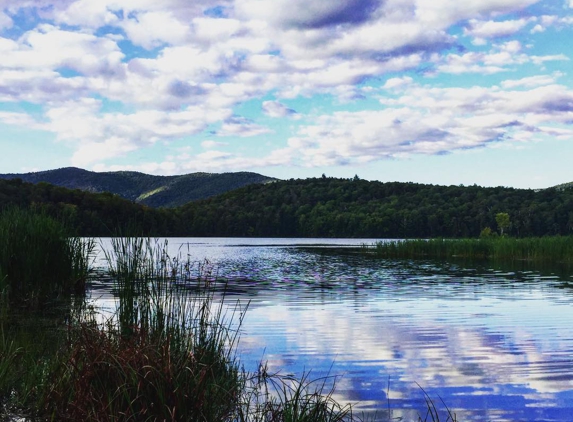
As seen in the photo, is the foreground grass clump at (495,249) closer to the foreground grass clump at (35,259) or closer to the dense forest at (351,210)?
the foreground grass clump at (35,259)

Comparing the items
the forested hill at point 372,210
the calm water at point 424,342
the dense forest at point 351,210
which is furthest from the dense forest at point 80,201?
the calm water at point 424,342

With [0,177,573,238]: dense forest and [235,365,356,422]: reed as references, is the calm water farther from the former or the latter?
[0,177,573,238]: dense forest

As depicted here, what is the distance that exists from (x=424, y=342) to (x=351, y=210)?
133 m

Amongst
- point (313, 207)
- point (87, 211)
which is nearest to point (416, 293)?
point (87, 211)

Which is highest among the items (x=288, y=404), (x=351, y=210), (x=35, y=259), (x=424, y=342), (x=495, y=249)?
(x=351, y=210)

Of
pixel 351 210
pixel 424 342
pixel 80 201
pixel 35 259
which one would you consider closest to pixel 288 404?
pixel 424 342

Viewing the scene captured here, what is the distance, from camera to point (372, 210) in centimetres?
14038

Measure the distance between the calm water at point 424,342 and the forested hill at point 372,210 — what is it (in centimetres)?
9666

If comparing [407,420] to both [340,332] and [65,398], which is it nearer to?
[65,398]

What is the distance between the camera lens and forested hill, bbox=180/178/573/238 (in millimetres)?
119375

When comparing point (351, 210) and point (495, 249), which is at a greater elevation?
point (351, 210)

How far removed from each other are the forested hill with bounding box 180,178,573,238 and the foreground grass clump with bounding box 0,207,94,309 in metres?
106

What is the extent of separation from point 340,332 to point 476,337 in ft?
9.75

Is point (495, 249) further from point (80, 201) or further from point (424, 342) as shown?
point (80, 201)
